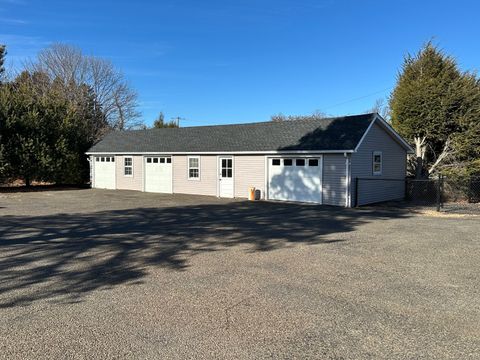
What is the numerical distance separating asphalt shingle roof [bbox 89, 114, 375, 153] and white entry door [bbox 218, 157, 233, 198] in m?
0.64

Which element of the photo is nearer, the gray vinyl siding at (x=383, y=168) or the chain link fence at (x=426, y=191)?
the gray vinyl siding at (x=383, y=168)

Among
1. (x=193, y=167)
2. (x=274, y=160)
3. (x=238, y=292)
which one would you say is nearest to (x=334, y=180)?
(x=274, y=160)

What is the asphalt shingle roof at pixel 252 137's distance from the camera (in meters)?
17.6

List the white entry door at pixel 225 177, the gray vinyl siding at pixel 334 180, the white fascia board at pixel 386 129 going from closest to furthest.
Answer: the gray vinyl siding at pixel 334 180 → the white fascia board at pixel 386 129 → the white entry door at pixel 225 177

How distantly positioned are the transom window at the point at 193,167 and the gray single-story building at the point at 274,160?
0.06 metres

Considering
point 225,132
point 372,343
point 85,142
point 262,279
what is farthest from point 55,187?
point 372,343

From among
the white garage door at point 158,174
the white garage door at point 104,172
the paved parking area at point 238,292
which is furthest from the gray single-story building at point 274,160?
the paved parking area at point 238,292

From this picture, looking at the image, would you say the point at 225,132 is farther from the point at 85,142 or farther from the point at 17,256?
the point at 17,256

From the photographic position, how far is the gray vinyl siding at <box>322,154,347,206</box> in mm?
16531

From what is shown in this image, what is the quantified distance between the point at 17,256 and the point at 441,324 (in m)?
6.92

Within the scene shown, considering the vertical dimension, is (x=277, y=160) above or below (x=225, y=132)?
below

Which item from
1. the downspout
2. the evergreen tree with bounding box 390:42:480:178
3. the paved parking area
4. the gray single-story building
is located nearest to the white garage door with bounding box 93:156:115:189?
the gray single-story building

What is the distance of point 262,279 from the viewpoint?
594 centimetres

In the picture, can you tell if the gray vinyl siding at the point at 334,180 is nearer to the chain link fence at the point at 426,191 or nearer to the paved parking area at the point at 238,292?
the chain link fence at the point at 426,191
